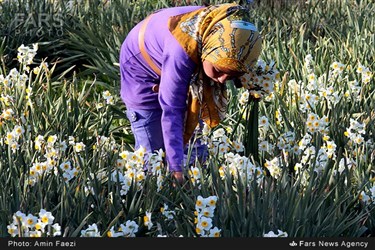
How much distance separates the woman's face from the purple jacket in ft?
0.28

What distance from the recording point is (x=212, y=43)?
3.67 m

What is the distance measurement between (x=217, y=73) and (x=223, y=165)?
0.42m

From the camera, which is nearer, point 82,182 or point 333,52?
point 82,182

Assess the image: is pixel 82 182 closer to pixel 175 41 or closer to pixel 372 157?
pixel 175 41

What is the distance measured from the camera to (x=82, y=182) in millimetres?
3504

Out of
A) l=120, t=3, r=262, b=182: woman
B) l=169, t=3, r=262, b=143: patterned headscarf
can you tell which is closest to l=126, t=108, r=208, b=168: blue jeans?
l=120, t=3, r=262, b=182: woman

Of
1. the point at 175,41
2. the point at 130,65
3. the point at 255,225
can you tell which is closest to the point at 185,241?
the point at 255,225

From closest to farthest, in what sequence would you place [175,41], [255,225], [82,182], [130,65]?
[255,225] < [82,182] < [175,41] < [130,65]

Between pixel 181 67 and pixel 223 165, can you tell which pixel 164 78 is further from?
pixel 223 165

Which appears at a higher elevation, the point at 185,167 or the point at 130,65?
the point at 130,65

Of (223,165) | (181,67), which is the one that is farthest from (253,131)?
(181,67)

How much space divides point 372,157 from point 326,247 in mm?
896

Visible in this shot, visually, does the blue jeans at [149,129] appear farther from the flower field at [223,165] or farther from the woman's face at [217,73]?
the woman's face at [217,73]

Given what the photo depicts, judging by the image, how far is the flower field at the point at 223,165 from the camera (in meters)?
3.26
